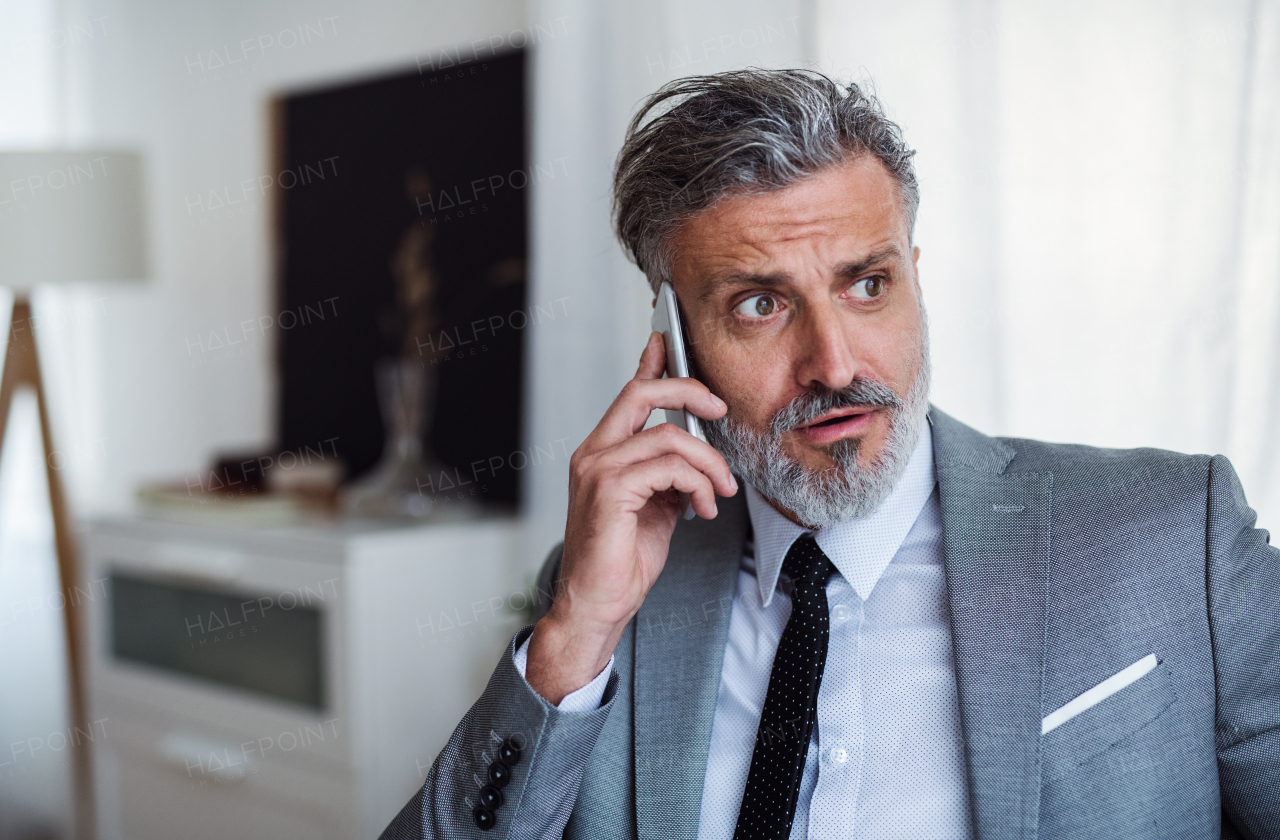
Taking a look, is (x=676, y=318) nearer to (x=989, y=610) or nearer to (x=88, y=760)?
(x=989, y=610)

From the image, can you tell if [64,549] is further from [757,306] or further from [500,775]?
[757,306]

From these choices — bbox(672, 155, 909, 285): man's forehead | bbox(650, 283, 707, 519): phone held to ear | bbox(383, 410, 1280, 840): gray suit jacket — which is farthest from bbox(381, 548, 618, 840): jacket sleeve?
bbox(672, 155, 909, 285): man's forehead

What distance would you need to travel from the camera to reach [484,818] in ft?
3.59

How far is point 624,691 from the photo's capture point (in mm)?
1197

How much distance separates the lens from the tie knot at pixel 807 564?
1.16 meters

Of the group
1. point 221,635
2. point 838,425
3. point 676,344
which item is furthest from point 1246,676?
point 221,635

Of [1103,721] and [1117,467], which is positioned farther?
[1117,467]

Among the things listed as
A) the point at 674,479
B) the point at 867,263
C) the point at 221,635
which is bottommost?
the point at 221,635

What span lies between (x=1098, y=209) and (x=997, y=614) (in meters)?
0.85

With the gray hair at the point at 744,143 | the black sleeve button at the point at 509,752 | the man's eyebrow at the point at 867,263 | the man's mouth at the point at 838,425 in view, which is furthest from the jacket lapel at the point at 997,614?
the black sleeve button at the point at 509,752

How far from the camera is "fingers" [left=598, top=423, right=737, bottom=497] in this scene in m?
1.13

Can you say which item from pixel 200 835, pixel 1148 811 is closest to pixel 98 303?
pixel 200 835

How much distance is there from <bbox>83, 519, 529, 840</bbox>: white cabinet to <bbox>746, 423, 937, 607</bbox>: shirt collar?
3.78ft

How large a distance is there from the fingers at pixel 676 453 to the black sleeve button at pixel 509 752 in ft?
1.05
